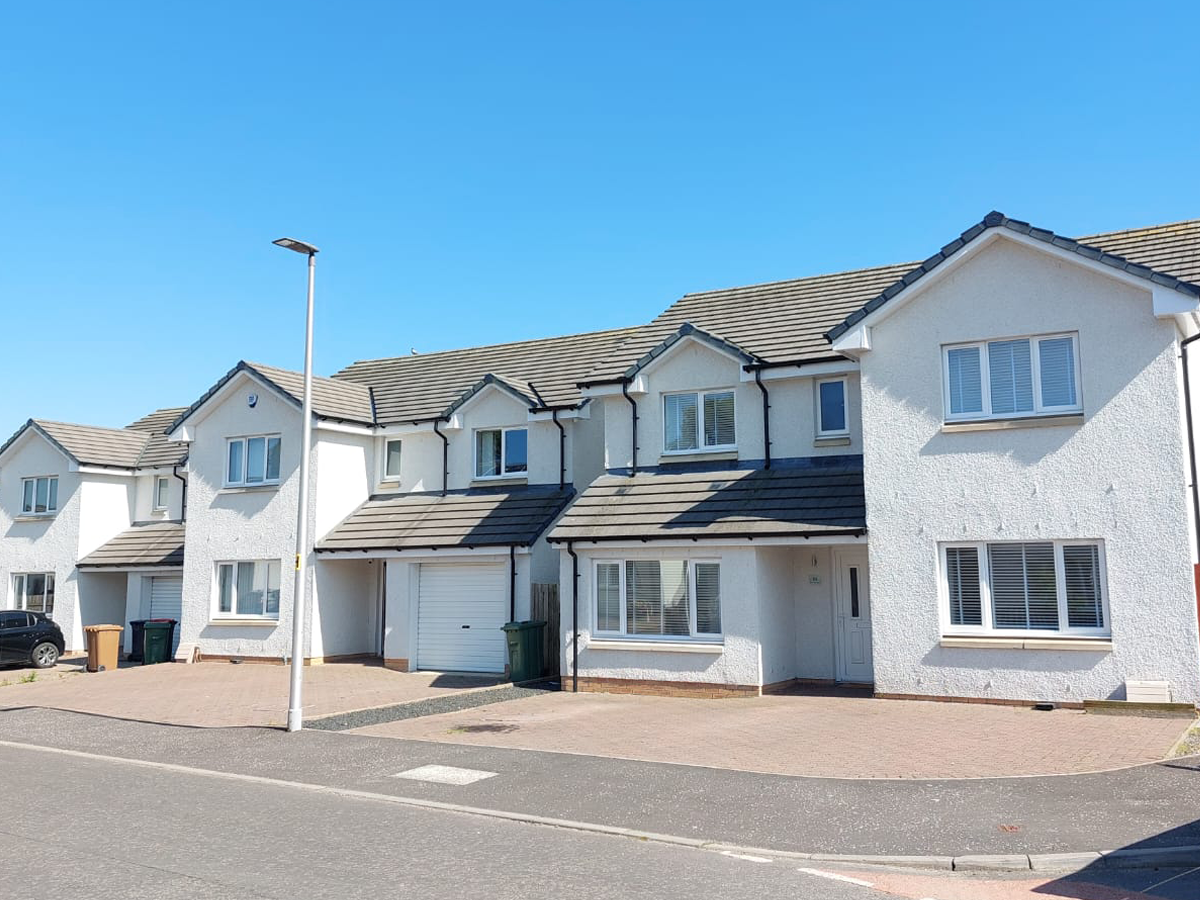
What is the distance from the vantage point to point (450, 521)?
22.2m

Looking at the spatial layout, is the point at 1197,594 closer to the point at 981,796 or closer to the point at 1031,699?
the point at 1031,699

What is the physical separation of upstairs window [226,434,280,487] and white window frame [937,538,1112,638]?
15745mm

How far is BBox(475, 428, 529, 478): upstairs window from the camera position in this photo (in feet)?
76.7

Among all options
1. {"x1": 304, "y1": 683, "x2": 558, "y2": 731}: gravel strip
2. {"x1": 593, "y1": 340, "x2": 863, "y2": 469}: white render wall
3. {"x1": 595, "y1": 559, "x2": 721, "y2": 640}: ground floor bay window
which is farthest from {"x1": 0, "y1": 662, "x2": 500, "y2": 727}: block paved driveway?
{"x1": 593, "y1": 340, "x2": 863, "y2": 469}: white render wall

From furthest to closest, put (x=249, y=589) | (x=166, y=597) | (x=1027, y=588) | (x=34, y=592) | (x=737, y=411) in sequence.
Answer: (x=34, y=592) < (x=166, y=597) < (x=249, y=589) < (x=737, y=411) < (x=1027, y=588)

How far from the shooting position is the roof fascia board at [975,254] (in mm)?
13789

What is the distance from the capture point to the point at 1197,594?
13.7 metres

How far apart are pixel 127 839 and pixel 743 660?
10.1 m

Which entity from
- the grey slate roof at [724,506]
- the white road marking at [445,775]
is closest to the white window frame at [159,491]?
the grey slate roof at [724,506]

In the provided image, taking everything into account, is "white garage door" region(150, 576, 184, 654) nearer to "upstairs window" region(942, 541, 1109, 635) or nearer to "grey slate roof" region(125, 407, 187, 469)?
"grey slate roof" region(125, 407, 187, 469)

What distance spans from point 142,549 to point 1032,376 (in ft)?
74.9

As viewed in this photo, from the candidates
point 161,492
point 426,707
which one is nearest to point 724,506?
point 426,707

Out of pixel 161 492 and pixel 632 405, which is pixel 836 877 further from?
pixel 161 492

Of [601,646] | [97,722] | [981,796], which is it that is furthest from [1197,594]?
[97,722]
